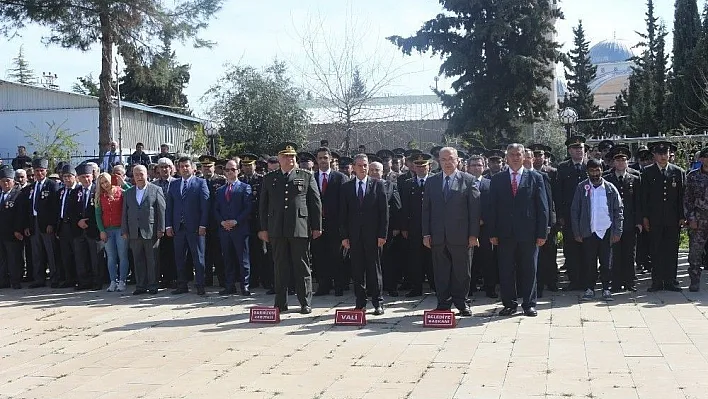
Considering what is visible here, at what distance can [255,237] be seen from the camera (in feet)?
40.1

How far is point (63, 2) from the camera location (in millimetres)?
20312

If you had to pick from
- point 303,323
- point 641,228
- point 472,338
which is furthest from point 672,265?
point 303,323

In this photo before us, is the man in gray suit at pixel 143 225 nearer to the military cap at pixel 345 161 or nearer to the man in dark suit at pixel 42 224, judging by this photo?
the man in dark suit at pixel 42 224

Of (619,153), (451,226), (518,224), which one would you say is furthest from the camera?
(619,153)

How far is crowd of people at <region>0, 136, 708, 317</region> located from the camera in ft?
31.2

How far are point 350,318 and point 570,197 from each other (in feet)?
13.1

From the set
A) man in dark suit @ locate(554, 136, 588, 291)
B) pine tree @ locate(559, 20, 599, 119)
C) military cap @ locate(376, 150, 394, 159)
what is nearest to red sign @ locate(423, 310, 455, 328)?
man in dark suit @ locate(554, 136, 588, 291)

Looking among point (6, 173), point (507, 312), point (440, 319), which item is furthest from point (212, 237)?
point (507, 312)

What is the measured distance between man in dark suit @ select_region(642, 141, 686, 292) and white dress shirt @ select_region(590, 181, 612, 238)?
0.89 metres

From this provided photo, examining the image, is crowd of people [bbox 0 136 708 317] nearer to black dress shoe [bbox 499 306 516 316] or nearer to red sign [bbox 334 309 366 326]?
black dress shoe [bbox 499 306 516 316]

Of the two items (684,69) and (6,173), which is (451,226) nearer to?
(6,173)

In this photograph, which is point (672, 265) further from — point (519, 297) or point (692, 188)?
point (519, 297)

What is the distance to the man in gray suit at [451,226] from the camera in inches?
367

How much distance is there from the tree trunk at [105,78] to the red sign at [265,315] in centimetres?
1352
